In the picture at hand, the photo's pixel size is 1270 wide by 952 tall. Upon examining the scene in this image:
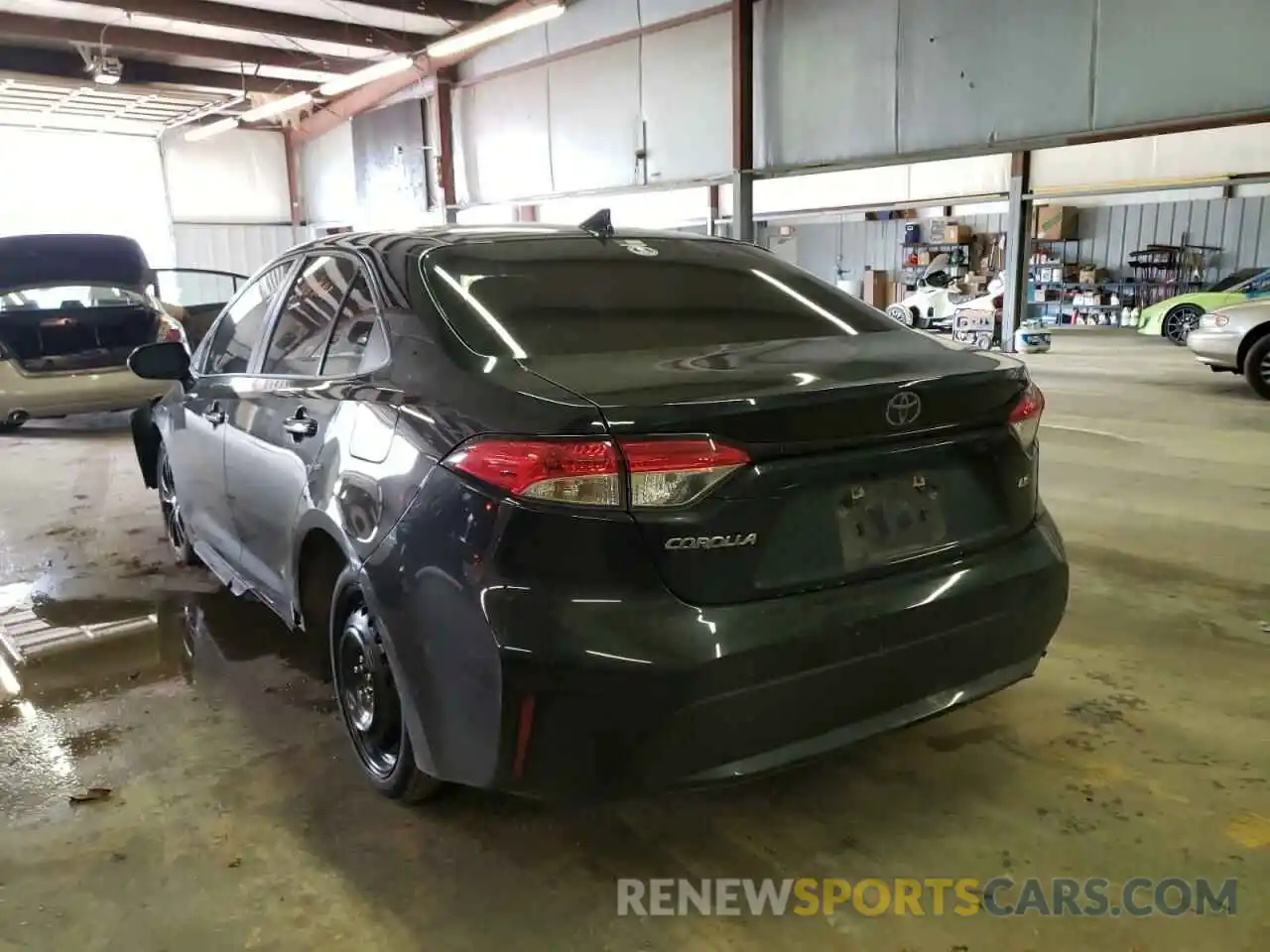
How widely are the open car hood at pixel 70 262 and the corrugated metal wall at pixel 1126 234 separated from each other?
16.7 metres

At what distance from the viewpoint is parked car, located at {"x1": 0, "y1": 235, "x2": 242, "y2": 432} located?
7328mm

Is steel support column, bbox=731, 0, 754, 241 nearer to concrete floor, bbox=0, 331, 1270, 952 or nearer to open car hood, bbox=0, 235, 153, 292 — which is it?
open car hood, bbox=0, 235, 153, 292

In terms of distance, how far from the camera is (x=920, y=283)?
19969 millimetres

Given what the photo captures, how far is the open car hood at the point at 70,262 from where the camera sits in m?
7.56

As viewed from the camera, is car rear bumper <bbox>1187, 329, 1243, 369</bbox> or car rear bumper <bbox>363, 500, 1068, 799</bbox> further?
car rear bumper <bbox>1187, 329, 1243, 369</bbox>

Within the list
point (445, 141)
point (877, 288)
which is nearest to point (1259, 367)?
point (445, 141)

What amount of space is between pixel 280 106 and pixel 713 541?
13375mm

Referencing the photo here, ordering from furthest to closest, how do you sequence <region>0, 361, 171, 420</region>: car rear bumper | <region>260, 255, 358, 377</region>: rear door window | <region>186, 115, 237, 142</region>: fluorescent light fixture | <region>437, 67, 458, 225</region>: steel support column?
<region>186, 115, 237, 142</region>: fluorescent light fixture < <region>437, 67, 458, 225</region>: steel support column < <region>0, 361, 171, 420</region>: car rear bumper < <region>260, 255, 358, 377</region>: rear door window

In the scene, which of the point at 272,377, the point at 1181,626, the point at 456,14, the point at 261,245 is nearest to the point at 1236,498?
the point at 1181,626

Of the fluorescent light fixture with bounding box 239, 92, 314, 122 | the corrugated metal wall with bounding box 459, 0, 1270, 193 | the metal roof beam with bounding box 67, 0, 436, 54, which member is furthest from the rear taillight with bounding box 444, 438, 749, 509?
the fluorescent light fixture with bounding box 239, 92, 314, 122

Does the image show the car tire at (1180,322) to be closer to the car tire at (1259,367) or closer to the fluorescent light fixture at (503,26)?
the car tire at (1259,367)

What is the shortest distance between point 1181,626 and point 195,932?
3.10 meters

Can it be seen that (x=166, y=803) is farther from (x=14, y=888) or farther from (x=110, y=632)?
(x=110, y=632)

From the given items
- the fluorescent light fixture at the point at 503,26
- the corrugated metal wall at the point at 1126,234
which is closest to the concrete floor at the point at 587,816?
the fluorescent light fixture at the point at 503,26
